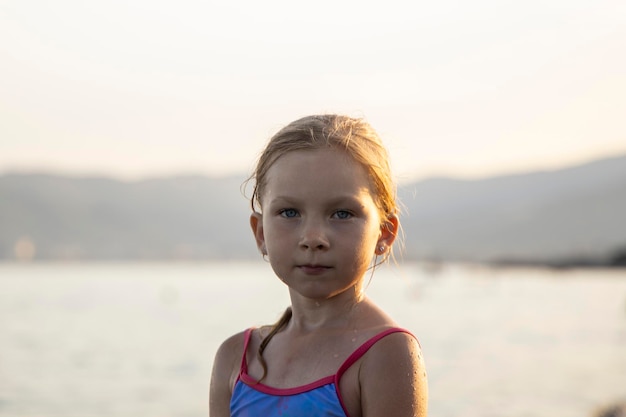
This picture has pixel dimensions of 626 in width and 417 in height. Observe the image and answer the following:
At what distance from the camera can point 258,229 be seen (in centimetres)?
281

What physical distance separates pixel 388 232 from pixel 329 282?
1.00ft

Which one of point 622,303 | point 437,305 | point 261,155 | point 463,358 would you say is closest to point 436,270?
point 437,305

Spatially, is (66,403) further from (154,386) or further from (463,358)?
(463,358)

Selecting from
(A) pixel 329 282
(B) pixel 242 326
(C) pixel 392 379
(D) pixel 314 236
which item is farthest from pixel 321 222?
(B) pixel 242 326

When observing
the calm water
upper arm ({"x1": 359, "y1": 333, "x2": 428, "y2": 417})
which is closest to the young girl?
upper arm ({"x1": 359, "y1": 333, "x2": 428, "y2": 417})

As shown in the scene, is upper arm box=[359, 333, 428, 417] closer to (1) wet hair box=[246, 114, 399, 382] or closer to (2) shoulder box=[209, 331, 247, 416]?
(1) wet hair box=[246, 114, 399, 382]

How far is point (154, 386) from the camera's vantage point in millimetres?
22562

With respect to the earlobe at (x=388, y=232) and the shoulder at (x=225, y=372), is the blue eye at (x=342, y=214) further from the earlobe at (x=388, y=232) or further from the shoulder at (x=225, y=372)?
the shoulder at (x=225, y=372)

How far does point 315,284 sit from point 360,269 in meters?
0.13

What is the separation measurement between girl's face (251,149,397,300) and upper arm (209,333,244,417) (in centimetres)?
36

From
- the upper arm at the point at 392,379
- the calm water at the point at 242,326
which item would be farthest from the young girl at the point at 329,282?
the calm water at the point at 242,326

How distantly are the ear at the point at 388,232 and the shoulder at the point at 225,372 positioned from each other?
52 cm

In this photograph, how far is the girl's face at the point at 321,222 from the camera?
8.15 feet

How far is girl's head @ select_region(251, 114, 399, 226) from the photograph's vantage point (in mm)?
2557
